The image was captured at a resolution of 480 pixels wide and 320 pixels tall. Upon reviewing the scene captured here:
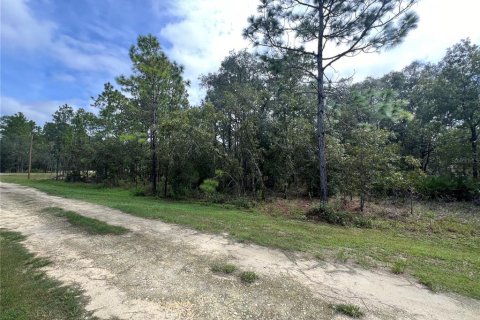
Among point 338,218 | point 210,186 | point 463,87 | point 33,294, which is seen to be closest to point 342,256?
point 338,218

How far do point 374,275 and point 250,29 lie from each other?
317 inches

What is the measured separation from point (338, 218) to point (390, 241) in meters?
2.09

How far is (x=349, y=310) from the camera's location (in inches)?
115

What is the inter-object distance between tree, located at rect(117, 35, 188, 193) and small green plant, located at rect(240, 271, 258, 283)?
11.3 metres

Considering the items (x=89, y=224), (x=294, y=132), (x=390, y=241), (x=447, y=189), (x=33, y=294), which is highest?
(x=294, y=132)

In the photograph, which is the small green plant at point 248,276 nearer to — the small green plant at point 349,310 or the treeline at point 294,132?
the small green plant at point 349,310

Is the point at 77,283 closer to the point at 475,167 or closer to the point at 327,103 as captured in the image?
the point at 327,103

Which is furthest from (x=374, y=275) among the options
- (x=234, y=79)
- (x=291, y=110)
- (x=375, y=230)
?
(x=234, y=79)

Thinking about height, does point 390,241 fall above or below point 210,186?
below

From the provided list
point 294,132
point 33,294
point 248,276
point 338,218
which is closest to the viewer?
point 33,294

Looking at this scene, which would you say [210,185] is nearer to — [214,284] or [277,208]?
[277,208]

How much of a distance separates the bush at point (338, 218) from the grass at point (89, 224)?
568 centimetres

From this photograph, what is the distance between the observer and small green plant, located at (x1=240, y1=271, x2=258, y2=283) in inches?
142

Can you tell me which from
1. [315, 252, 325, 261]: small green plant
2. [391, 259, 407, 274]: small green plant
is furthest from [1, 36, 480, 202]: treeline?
[315, 252, 325, 261]: small green plant
